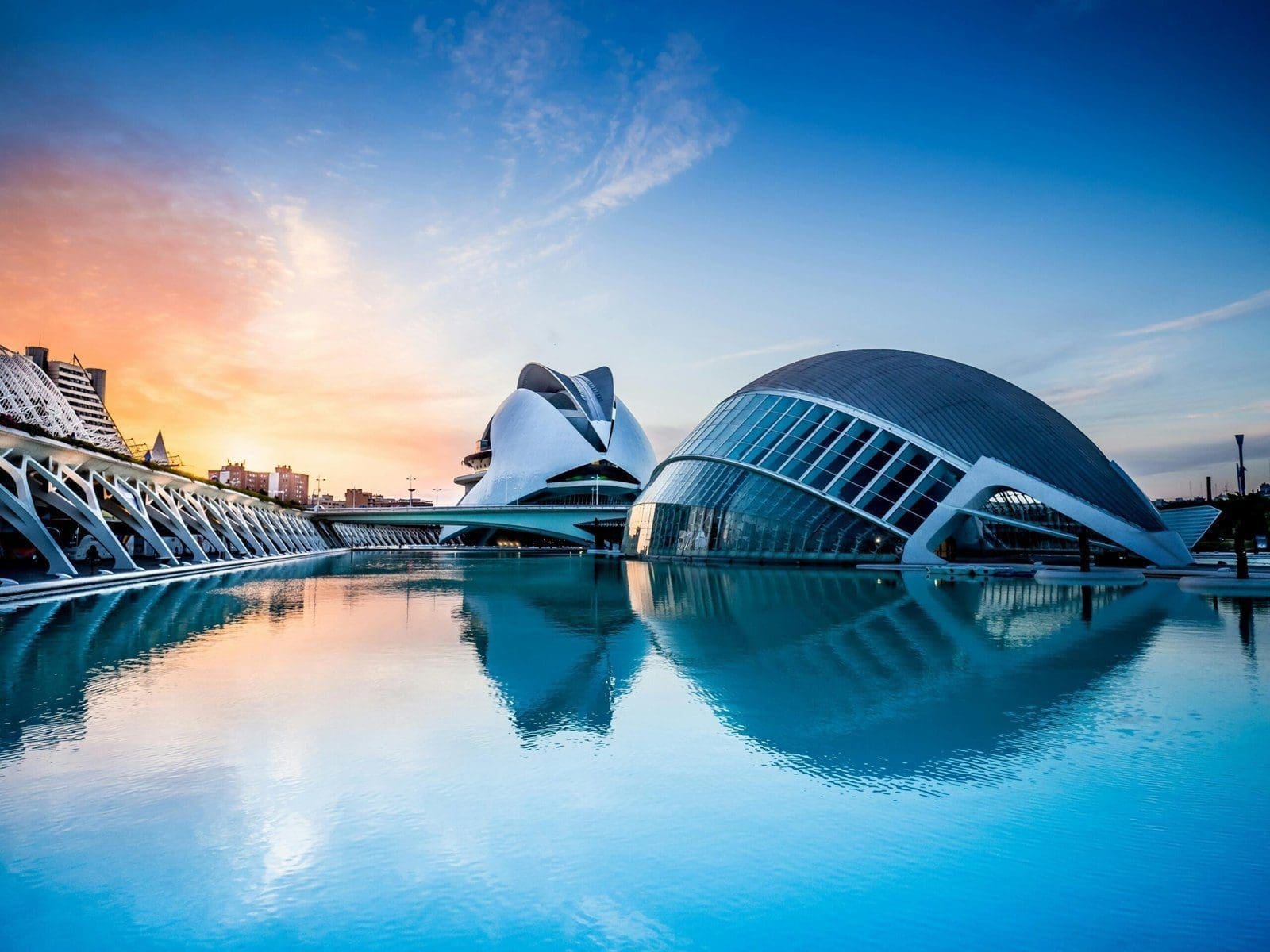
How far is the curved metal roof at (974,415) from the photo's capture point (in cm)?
3216

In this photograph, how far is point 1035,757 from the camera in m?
6.05

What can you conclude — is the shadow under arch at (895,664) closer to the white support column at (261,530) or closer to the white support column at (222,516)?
the white support column at (222,516)

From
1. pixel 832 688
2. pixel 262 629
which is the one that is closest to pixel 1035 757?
pixel 832 688

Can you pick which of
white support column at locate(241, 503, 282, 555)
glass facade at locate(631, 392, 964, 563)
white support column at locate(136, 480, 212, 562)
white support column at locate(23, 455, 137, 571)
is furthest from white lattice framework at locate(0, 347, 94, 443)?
glass facade at locate(631, 392, 964, 563)

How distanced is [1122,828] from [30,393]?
8157cm

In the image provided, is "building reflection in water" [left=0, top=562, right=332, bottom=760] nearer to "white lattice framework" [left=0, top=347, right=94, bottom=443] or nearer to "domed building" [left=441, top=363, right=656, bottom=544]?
"white lattice framework" [left=0, top=347, right=94, bottom=443]

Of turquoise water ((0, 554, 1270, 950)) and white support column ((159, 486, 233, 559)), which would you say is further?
white support column ((159, 486, 233, 559))

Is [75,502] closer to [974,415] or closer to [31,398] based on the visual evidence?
[974,415]

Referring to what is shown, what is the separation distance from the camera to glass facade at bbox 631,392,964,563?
31.5m

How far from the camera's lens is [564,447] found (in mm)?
88500

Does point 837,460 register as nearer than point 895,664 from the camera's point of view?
No

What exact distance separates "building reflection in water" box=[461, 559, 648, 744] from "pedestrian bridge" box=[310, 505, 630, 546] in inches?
1948

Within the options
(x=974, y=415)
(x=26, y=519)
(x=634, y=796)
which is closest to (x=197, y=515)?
(x=26, y=519)

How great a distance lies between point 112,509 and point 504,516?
44053 millimetres
